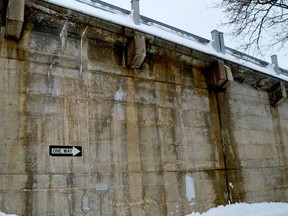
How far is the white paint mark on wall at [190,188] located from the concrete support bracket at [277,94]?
19.6 feet

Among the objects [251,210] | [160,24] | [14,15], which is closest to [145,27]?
[160,24]

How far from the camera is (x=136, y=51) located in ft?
28.6

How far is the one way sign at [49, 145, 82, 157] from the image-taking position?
737 cm

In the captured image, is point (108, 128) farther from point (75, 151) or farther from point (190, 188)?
point (190, 188)

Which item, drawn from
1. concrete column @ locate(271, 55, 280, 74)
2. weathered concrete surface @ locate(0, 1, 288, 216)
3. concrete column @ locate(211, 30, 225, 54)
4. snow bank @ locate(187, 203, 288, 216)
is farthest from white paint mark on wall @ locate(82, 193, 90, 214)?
concrete column @ locate(271, 55, 280, 74)

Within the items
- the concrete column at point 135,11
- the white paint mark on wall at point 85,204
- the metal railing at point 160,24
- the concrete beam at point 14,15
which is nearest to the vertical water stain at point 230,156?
the metal railing at point 160,24

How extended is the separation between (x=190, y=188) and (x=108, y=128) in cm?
305

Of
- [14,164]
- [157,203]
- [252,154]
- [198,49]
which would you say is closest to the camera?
[14,164]

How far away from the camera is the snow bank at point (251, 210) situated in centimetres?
943

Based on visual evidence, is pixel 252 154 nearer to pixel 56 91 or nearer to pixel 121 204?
pixel 121 204

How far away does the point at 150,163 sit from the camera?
28.4ft

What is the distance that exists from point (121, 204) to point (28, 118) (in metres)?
3.09

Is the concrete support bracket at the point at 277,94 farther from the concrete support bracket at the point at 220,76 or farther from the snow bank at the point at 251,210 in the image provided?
the snow bank at the point at 251,210

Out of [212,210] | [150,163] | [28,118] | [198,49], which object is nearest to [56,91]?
[28,118]
